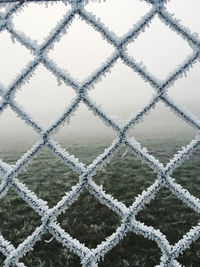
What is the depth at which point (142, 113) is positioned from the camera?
1.29 m

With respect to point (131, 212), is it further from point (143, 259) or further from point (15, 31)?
point (143, 259)

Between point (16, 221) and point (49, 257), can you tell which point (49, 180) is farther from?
point (49, 257)

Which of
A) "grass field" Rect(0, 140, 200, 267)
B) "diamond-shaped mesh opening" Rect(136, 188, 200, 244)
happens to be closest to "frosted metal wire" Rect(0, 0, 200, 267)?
"grass field" Rect(0, 140, 200, 267)

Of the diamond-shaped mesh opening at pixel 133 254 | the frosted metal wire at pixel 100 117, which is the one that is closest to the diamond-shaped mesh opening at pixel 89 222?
the diamond-shaped mesh opening at pixel 133 254

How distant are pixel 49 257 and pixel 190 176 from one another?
401 centimetres

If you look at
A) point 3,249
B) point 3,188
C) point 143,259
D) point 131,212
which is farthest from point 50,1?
point 143,259

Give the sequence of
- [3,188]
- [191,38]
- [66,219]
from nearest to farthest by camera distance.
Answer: [191,38], [3,188], [66,219]

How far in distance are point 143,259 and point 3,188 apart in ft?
5.99

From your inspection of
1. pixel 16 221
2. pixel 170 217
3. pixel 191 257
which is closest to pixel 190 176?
pixel 170 217

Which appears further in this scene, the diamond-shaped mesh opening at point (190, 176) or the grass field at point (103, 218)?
the diamond-shaped mesh opening at point (190, 176)

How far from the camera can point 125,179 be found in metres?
5.95

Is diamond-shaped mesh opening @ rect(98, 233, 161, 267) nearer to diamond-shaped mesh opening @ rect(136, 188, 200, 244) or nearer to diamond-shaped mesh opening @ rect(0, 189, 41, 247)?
diamond-shaped mesh opening @ rect(136, 188, 200, 244)

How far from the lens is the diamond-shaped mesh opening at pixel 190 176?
5320mm

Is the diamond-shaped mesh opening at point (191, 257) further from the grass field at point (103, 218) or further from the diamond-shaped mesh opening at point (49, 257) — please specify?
the diamond-shaped mesh opening at point (49, 257)
